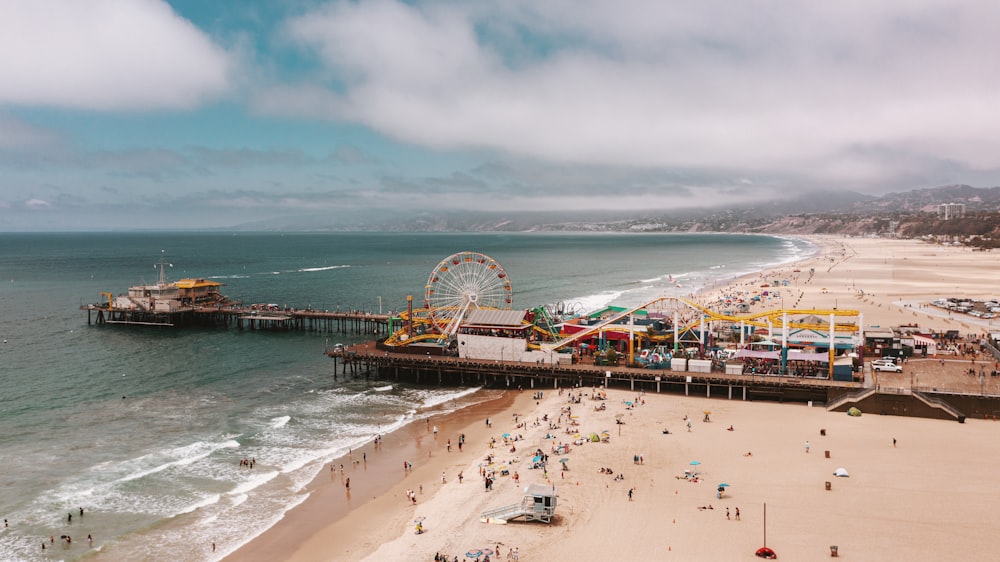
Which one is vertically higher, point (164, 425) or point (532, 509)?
point (532, 509)

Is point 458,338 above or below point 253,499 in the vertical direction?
above

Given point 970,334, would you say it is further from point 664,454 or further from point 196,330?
point 196,330

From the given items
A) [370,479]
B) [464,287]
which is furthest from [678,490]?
[464,287]

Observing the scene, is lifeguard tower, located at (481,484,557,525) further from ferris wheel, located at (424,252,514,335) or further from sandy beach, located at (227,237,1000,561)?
ferris wheel, located at (424,252,514,335)

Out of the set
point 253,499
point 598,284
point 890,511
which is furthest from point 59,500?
point 598,284

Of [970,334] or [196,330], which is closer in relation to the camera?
[970,334]

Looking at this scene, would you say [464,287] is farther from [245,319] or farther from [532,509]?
[245,319]

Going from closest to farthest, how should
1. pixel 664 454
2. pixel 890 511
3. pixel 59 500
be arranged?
pixel 890 511 → pixel 59 500 → pixel 664 454

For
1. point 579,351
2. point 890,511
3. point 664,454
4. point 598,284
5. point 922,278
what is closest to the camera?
point 890,511
